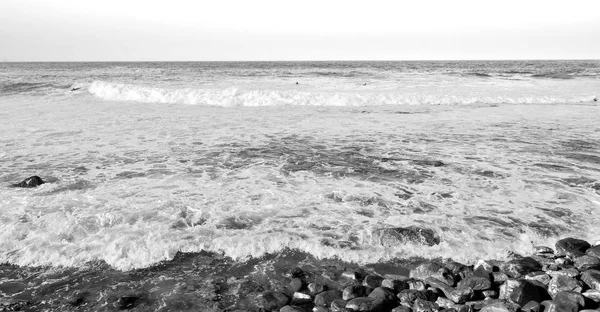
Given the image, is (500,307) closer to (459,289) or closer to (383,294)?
(459,289)

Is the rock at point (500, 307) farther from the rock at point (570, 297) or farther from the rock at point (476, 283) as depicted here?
the rock at point (570, 297)

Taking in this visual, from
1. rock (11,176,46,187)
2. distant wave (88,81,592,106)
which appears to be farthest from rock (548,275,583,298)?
distant wave (88,81,592,106)

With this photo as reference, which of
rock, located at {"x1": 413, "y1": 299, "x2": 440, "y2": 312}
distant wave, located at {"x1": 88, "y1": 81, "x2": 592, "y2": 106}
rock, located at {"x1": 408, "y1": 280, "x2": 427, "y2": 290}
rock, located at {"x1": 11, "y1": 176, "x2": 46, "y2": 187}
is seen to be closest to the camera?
rock, located at {"x1": 413, "y1": 299, "x2": 440, "y2": 312}

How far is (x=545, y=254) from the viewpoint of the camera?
5176 millimetres

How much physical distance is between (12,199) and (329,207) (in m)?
5.60

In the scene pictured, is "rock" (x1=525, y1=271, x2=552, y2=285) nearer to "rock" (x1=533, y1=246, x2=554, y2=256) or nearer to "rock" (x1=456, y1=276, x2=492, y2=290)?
"rock" (x1=456, y1=276, x2=492, y2=290)

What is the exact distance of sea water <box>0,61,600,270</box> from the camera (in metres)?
5.47

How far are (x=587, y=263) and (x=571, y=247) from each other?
1.56 feet

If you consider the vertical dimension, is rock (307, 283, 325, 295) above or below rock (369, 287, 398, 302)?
below

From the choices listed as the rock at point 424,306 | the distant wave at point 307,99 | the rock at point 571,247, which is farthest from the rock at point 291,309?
the distant wave at point 307,99

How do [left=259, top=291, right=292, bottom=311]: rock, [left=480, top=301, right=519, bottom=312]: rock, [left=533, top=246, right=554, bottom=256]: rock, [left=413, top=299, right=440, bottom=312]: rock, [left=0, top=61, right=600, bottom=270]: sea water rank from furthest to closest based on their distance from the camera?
[left=0, top=61, right=600, bottom=270]: sea water < [left=533, top=246, right=554, bottom=256]: rock < [left=259, top=291, right=292, bottom=311]: rock < [left=413, top=299, right=440, bottom=312]: rock < [left=480, top=301, right=519, bottom=312]: rock

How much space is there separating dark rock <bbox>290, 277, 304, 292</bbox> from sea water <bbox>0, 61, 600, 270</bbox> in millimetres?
789

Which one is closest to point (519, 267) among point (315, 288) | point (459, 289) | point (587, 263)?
point (587, 263)

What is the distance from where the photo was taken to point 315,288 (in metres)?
Result: 4.41
